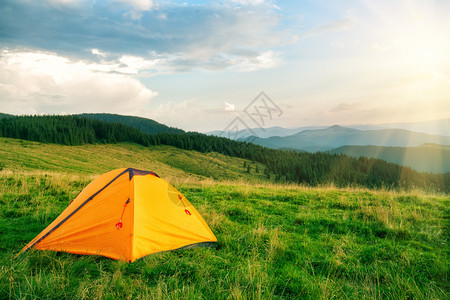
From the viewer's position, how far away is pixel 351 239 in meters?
6.09

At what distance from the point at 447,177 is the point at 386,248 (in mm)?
162093

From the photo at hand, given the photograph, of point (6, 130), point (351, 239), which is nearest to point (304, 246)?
point (351, 239)

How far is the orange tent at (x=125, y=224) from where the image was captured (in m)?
5.11

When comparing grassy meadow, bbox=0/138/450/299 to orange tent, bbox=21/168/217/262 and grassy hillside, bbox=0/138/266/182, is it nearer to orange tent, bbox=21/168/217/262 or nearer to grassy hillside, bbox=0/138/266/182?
orange tent, bbox=21/168/217/262

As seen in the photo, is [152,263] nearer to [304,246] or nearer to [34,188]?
[304,246]

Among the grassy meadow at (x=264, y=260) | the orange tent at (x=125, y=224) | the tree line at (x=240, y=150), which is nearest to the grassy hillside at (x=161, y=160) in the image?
the tree line at (x=240, y=150)

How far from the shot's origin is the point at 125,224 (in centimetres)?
535

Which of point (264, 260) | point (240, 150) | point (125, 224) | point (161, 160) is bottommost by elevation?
point (161, 160)

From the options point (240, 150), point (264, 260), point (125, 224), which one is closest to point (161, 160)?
point (240, 150)

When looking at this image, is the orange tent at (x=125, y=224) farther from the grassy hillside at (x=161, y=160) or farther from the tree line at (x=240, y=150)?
the tree line at (x=240, y=150)

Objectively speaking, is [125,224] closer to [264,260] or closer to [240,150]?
[264,260]

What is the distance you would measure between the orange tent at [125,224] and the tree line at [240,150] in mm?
65882

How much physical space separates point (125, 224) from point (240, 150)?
96739mm

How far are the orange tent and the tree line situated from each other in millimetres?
65882
